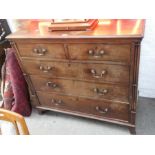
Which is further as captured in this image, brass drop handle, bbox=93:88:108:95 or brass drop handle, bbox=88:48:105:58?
brass drop handle, bbox=93:88:108:95

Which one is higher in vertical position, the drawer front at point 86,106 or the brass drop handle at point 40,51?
the brass drop handle at point 40,51

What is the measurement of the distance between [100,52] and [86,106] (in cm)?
58

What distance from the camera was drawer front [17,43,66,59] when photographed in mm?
1316

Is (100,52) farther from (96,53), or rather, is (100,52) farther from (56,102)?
(56,102)

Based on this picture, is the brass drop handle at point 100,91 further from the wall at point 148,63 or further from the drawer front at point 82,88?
the wall at point 148,63

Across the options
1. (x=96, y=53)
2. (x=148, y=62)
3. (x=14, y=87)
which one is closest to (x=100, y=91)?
(x=96, y=53)

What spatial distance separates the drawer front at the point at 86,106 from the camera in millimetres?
1484

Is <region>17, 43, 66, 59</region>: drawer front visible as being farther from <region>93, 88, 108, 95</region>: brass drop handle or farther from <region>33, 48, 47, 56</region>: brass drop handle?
<region>93, 88, 108, 95</region>: brass drop handle

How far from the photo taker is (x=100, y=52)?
1.20m

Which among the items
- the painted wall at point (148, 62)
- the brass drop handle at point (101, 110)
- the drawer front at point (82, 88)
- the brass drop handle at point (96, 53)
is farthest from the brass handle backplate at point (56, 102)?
the painted wall at point (148, 62)

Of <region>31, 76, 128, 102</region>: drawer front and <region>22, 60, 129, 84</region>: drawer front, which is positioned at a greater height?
<region>22, 60, 129, 84</region>: drawer front

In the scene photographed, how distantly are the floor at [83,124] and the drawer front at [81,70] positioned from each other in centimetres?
56

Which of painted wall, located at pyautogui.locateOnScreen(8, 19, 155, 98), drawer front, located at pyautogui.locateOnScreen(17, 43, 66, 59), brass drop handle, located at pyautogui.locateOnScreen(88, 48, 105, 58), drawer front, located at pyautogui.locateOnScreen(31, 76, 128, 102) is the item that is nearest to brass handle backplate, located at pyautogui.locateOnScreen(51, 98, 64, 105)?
drawer front, located at pyautogui.locateOnScreen(31, 76, 128, 102)
